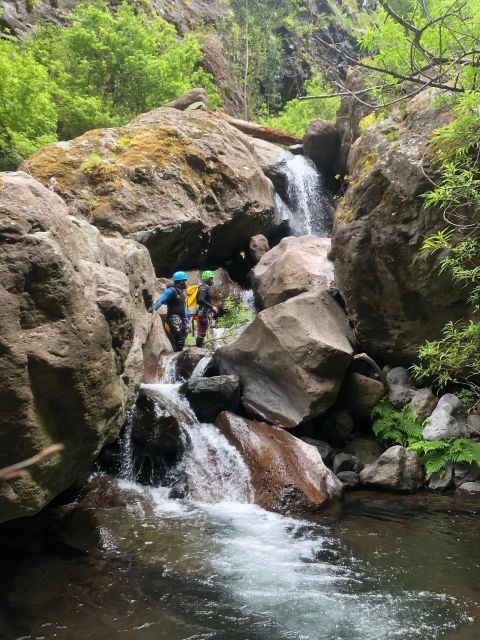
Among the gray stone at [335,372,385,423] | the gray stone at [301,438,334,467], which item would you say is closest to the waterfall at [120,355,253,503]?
the gray stone at [301,438,334,467]

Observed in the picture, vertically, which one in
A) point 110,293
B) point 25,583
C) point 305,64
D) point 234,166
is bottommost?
point 25,583

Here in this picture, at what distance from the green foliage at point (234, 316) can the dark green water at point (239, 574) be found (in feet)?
22.0

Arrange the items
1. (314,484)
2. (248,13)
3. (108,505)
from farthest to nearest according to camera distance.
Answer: (248,13) < (314,484) < (108,505)

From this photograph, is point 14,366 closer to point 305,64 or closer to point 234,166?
point 234,166

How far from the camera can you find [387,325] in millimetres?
9164

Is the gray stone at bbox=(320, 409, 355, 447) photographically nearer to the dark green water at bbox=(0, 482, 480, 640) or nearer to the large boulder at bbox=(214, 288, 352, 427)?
the large boulder at bbox=(214, 288, 352, 427)

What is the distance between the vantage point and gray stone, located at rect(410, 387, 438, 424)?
337 inches

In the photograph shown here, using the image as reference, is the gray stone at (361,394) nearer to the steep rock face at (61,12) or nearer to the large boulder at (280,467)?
the large boulder at (280,467)

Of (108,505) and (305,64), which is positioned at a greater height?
(305,64)

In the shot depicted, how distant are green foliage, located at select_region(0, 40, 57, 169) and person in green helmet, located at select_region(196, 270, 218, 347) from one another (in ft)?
19.7

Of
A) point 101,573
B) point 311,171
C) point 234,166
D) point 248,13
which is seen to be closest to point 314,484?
point 101,573

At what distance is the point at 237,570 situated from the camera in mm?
4965

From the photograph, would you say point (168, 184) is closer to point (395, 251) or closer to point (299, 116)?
point (395, 251)

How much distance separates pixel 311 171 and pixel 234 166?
19.7ft
